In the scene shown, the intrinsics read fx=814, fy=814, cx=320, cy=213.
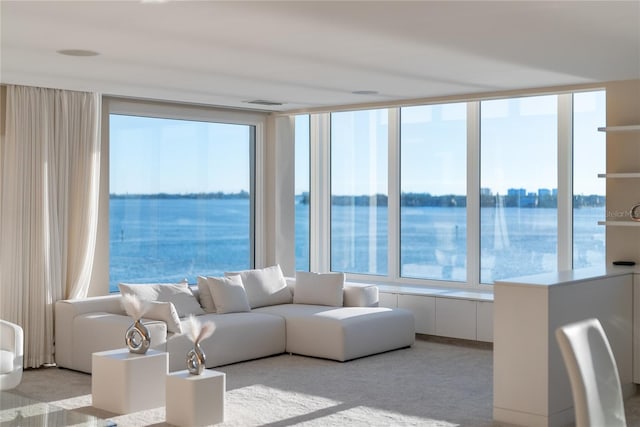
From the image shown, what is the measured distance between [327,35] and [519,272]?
430cm

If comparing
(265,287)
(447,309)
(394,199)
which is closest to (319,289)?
(265,287)

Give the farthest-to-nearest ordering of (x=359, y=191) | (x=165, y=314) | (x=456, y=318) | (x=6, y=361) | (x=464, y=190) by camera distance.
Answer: (x=359, y=191) < (x=464, y=190) < (x=456, y=318) < (x=165, y=314) < (x=6, y=361)

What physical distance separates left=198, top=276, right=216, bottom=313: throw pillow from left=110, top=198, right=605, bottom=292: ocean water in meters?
0.94

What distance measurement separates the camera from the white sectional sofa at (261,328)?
267 inches

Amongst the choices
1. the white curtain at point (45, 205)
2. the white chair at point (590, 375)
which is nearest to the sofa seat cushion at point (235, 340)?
the white curtain at point (45, 205)

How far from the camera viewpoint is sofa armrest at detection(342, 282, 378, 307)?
8.24 m

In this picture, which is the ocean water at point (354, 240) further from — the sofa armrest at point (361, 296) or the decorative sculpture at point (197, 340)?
the decorative sculpture at point (197, 340)

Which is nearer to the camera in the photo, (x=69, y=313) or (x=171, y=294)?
(x=69, y=313)

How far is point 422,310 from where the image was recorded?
27.5ft

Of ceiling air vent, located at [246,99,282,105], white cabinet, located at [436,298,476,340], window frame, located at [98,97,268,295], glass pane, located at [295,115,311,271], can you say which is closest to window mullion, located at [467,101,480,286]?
white cabinet, located at [436,298,476,340]

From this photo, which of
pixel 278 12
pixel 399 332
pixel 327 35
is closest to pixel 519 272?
pixel 399 332

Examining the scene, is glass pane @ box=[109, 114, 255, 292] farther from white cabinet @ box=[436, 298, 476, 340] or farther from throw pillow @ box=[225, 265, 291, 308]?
white cabinet @ box=[436, 298, 476, 340]

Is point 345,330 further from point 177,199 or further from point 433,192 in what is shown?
point 177,199

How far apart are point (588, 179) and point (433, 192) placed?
178 centimetres
